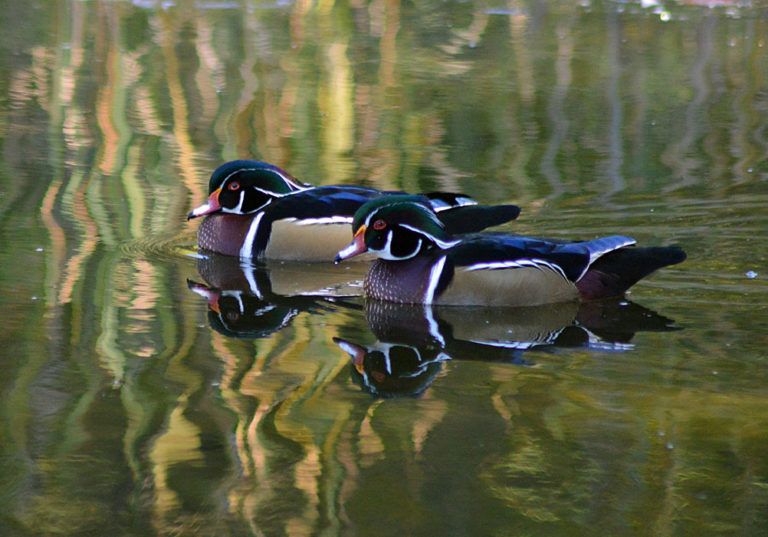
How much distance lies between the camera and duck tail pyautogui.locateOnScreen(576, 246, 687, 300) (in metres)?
8.01

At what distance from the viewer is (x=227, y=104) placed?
1502cm

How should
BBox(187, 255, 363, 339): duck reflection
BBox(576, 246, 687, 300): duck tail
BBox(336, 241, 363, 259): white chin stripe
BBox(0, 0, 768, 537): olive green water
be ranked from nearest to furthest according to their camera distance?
BBox(0, 0, 768, 537): olive green water < BBox(187, 255, 363, 339): duck reflection < BBox(576, 246, 687, 300): duck tail < BBox(336, 241, 363, 259): white chin stripe

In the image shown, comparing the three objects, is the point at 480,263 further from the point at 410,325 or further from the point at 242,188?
the point at 242,188

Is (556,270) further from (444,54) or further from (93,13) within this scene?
(93,13)

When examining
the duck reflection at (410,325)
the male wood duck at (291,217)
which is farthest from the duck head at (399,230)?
the male wood duck at (291,217)

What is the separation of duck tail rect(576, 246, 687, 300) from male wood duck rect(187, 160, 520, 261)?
53.9 inches

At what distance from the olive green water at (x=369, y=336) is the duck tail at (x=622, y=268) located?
193mm

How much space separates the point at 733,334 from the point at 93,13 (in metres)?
16.9

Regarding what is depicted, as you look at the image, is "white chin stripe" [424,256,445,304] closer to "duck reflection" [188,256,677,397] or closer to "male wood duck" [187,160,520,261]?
"duck reflection" [188,256,677,397]

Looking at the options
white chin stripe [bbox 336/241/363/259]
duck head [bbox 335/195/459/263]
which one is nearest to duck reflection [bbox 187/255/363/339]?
white chin stripe [bbox 336/241/363/259]

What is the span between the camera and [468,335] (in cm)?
736

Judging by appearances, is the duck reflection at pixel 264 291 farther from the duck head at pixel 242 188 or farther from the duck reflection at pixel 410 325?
the duck head at pixel 242 188

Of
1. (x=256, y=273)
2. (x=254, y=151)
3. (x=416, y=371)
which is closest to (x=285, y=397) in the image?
(x=416, y=371)

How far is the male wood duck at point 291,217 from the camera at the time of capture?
30.7ft
